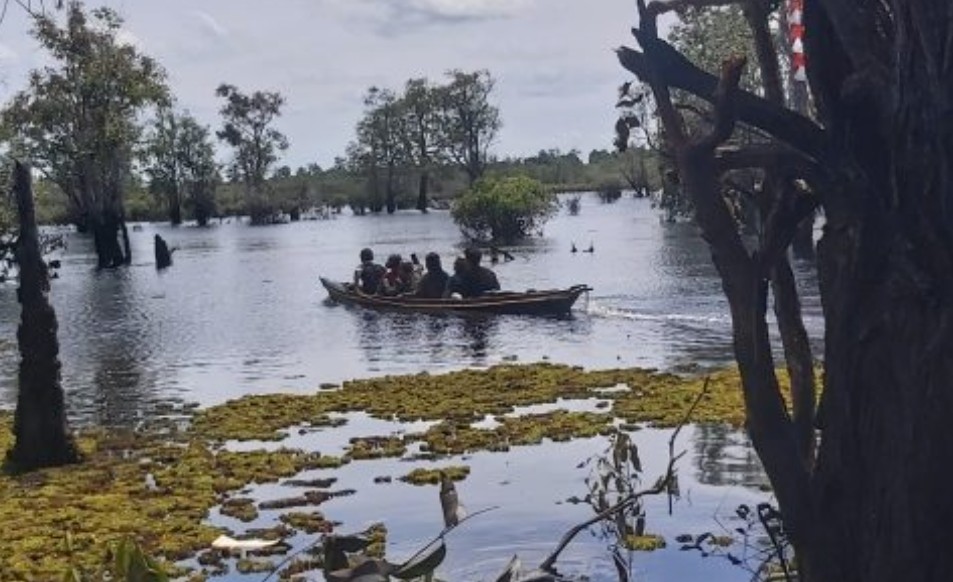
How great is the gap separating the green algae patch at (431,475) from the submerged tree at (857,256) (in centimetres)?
873

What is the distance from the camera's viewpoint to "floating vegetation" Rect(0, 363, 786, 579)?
12.6 meters

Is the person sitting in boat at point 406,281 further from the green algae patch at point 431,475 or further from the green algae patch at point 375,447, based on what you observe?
the green algae patch at point 431,475

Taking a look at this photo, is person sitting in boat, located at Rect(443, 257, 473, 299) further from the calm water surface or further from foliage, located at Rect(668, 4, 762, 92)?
foliage, located at Rect(668, 4, 762, 92)

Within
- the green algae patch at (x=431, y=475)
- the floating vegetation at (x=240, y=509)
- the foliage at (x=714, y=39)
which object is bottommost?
the green algae patch at (x=431, y=475)

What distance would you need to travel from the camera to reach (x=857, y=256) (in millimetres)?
5359

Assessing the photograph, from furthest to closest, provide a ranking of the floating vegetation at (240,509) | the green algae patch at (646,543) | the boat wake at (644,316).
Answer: the boat wake at (644,316) < the floating vegetation at (240,509) < the green algae patch at (646,543)

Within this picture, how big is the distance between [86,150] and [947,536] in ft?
206

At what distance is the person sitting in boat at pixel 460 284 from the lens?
32.8 metres

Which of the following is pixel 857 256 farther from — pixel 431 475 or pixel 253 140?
pixel 253 140

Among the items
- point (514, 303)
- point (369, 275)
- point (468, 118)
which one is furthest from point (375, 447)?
point (468, 118)

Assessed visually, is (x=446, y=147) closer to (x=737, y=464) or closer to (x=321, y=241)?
(x=321, y=241)

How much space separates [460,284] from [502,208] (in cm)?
3452

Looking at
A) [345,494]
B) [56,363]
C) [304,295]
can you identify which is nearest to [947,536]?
[345,494]

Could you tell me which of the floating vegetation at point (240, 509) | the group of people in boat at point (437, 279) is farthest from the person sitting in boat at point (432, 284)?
the floating vegetation at point (240, 509)
